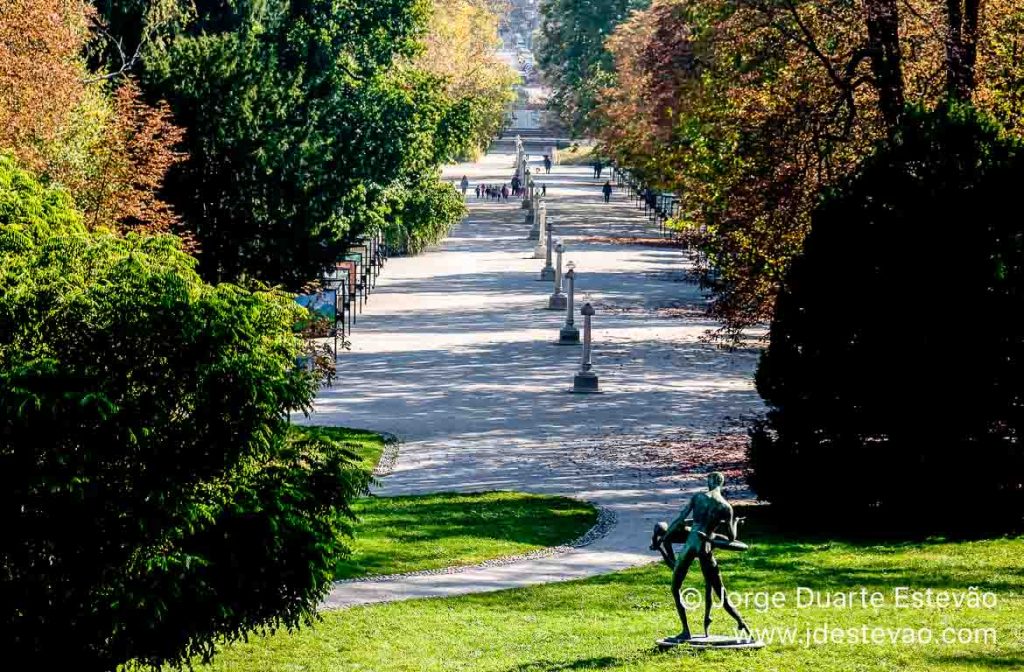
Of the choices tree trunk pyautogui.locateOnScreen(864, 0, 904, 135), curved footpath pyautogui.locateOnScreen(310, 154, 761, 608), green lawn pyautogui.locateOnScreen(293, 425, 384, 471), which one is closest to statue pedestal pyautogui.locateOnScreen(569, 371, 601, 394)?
curved footpath pyautogui.locateOnScreen(310, 154, 761, 608)

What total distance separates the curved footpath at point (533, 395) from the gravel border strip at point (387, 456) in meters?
0.24

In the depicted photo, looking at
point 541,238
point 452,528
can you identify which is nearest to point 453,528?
point 452,528

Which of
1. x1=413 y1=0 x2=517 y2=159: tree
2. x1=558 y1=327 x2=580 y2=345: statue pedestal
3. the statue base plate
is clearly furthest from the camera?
x1=413 y1=0 x2=517 y2=159: tree

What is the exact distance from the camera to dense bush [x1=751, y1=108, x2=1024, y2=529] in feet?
65.7

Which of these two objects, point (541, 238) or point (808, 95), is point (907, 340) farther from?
point (541, 238)


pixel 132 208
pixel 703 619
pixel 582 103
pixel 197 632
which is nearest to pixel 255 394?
pixel 197 632

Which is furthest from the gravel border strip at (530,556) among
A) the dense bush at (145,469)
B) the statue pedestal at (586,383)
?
the statue pedestal at (586,383)

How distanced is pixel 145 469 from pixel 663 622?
492 centimetres

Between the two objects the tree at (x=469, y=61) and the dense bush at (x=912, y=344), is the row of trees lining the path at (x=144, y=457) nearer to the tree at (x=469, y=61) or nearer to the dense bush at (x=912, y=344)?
the dense bush at (x=912, y=344)

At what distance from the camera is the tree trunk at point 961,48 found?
25.0 m

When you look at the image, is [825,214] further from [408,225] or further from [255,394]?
[408,225]

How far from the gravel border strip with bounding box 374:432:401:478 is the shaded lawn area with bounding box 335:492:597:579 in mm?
2416

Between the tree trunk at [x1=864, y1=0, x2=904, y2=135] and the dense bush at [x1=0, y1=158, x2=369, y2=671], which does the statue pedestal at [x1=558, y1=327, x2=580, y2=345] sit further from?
the dense bush at [x1=0, y1=158, x2=369, y2=671]

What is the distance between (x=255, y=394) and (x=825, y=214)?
980 centimetres
